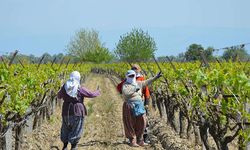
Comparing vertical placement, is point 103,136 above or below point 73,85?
below

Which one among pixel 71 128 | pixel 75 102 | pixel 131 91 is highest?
pixel 131 91

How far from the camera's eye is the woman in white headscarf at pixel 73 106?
33.3ft

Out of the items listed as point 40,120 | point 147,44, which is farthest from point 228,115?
point 147,44

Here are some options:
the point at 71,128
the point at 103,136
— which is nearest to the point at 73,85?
the point at 71,128

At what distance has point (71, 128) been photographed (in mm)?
10453

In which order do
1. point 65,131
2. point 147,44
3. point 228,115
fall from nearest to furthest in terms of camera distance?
point 228,115 < point 65,131 < point 147,44

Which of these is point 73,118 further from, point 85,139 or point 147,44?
point 147,44

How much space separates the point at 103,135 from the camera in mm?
13172

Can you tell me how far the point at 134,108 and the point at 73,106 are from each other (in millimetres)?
1490

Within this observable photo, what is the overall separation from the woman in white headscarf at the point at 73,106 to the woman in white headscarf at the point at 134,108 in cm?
90

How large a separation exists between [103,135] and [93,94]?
10.4 feet

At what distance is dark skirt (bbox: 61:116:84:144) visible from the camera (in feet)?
33.9

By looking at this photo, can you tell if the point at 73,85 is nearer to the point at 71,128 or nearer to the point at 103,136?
the point at 71,128

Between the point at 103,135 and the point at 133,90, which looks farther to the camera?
the point at 103,135
